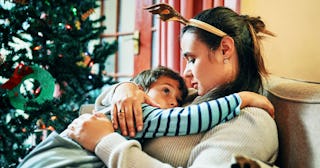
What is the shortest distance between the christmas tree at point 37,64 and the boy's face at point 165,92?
34.0 inches

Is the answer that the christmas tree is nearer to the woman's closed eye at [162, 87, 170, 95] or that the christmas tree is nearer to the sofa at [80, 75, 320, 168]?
the woman's closed eye at [162, 87, 170, 95]

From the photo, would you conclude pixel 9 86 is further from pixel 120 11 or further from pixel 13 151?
pixel 120 11

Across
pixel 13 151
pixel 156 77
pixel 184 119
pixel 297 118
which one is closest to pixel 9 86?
pixel 13 151

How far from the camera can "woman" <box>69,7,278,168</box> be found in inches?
34.9

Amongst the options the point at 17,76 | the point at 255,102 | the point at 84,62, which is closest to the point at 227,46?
the point at 255,102

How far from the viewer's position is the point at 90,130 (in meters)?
1.01

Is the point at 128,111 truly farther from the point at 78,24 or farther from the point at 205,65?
the point at 78,24

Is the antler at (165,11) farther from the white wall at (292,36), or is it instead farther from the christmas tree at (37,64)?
the christmas tree at (37,64)

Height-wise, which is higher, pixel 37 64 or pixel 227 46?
pixel 227 46

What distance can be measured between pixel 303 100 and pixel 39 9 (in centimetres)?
162

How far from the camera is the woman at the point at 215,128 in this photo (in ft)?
2.91

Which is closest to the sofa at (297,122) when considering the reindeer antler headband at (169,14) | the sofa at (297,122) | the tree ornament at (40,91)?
the sofa at (297,122)

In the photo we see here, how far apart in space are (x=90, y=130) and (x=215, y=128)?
1.16 ft

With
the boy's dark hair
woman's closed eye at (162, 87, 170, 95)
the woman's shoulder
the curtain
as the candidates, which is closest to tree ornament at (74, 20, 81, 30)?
the curtain
